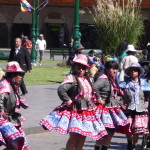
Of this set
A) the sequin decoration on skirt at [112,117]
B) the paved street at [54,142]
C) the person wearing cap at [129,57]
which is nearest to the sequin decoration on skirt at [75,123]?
the sequin decoration on skirt at [112,117]

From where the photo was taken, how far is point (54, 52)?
44.2 meters

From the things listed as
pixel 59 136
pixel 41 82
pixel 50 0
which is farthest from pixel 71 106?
pixel 50 0

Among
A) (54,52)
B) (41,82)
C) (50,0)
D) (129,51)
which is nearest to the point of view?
(129,51)

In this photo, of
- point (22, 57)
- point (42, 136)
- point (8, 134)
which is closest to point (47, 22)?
point (22, 57)

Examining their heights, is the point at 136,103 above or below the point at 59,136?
above

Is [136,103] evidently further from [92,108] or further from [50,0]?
[50,0]

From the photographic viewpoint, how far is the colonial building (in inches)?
2406

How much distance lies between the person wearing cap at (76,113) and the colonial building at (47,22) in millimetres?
51190

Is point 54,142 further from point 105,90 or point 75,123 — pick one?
point 75,123

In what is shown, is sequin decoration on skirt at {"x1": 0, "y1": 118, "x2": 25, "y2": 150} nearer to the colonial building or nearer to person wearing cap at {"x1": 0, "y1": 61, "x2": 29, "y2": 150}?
person wearing cap at {"x1": 0, "y1": 61, "x2": 29, "y2": 150}

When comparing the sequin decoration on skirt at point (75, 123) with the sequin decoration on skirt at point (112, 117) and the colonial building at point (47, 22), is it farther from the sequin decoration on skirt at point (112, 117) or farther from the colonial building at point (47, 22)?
the colonial building at point (47, 22)

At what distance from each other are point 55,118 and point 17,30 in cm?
5350

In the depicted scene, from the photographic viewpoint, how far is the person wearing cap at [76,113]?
9.45 metres

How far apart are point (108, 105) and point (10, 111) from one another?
1812mm
